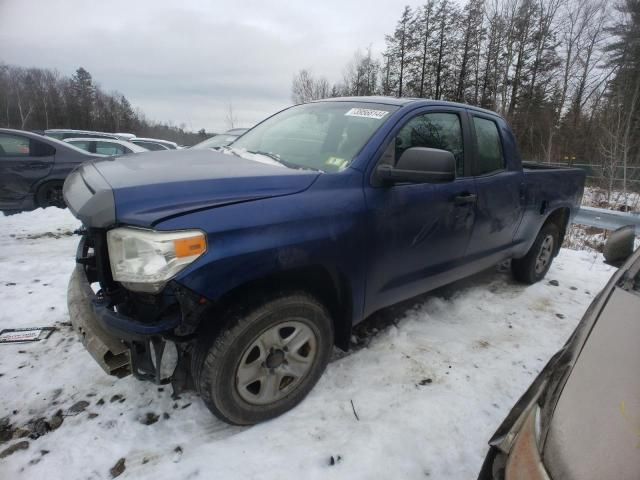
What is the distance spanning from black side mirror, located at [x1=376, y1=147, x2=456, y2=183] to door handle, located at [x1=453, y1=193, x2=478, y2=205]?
59cm

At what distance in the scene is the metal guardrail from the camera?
4.91 m

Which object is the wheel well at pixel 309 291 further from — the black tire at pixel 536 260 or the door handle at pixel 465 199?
the black tire at pixel 536 260

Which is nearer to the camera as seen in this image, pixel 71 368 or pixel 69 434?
pixel 69 434

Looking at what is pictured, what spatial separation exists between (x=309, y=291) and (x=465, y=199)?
1.45m

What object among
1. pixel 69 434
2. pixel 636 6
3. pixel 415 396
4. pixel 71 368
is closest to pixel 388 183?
pixel 415 396

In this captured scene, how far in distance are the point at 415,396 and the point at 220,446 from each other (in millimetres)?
1208

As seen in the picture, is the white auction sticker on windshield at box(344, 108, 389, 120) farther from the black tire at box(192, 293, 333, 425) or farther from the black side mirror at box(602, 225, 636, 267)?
the black side mirror at box(602, 225, 636, 267)

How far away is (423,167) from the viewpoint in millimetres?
1989

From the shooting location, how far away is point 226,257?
61.1 inches

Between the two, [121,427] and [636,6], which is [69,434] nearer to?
[121,427]

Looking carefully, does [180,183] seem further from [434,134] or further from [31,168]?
[31,168]

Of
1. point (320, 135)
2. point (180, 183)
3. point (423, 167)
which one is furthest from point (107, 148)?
point (423, 167)

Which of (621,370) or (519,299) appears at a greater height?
(621,370)

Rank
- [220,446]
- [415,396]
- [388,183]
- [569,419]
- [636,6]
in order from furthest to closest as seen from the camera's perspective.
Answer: [636,6], [415,396], [388,183], [220,446], [569,419]
